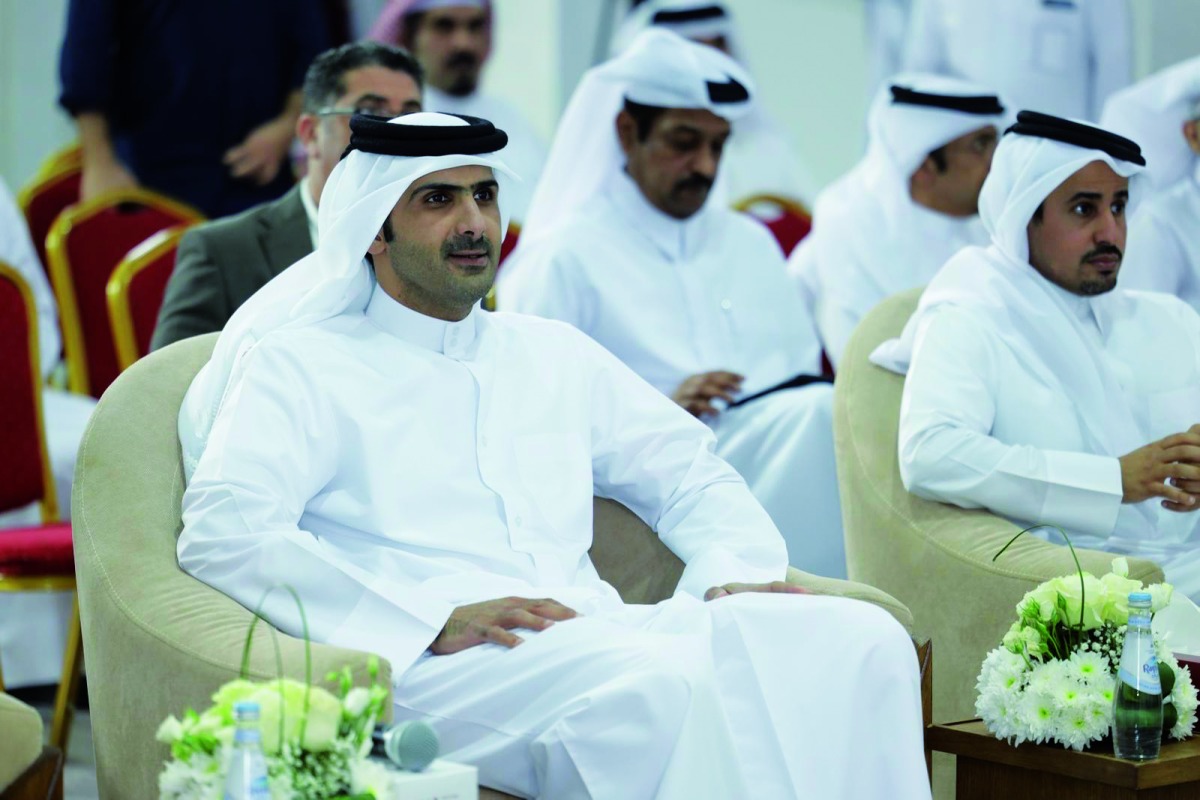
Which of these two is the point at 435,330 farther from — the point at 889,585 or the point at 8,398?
the point at 8,398

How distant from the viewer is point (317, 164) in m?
4.47

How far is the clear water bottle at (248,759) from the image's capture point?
2133 mm

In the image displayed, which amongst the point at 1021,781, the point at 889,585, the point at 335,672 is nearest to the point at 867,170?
the point at 889,585

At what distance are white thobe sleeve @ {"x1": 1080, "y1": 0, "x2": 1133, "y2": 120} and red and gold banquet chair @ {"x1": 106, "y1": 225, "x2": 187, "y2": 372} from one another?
349 cm

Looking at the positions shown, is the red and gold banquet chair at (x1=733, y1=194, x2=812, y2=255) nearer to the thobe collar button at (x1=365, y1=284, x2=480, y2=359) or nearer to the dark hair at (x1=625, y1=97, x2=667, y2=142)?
the dark hair at (x1=625, y1=97, x2=667, y2=142)

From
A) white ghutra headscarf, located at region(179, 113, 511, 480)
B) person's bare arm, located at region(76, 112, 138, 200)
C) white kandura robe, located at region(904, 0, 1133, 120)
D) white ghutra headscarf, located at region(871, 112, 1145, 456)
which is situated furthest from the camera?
white kandura robe, located at region(904, 0, 1133, 120)

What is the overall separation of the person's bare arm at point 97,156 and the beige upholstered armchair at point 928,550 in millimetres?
3281

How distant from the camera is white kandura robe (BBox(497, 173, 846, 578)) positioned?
4.73m

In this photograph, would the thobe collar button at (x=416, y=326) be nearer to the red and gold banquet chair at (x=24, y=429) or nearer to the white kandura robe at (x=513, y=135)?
the red and gold banquet chair at (x=24, y=429)

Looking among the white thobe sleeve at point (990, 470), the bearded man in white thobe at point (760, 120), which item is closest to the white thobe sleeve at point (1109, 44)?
the bearded man in white thobe at point (760, 120)

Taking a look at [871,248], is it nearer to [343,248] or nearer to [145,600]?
[343,248]

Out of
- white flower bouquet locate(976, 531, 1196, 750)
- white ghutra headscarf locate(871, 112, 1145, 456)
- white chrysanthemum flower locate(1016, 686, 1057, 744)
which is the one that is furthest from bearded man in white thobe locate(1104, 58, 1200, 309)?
white chrysanthemum flower locate(1016, 686, 1057, 744)

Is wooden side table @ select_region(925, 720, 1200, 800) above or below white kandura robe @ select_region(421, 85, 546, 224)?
below

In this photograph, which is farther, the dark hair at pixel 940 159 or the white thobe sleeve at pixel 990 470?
the dark hair at pixel 940 159
